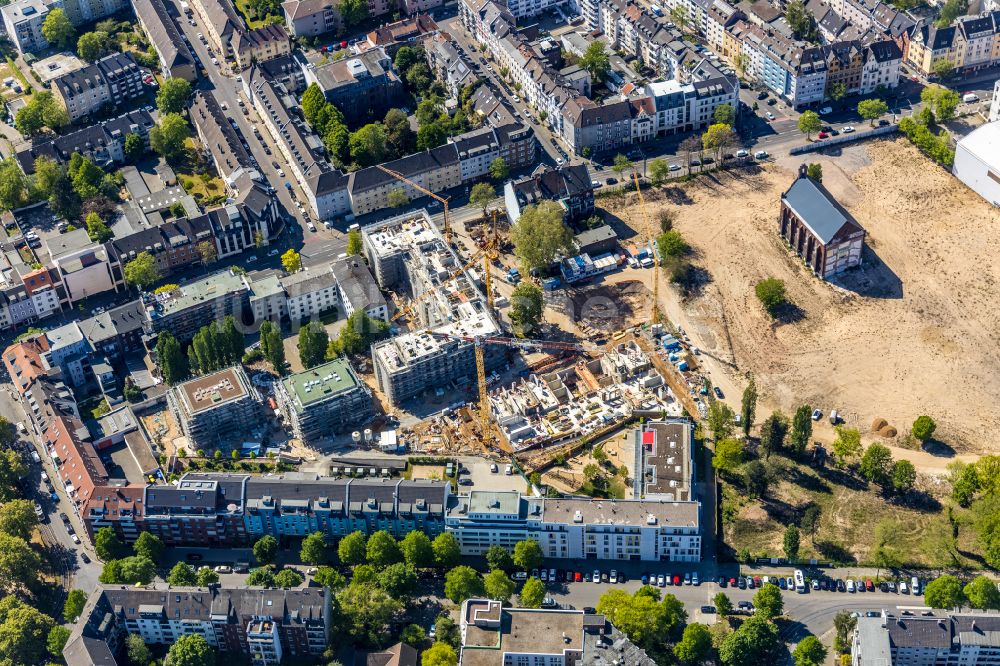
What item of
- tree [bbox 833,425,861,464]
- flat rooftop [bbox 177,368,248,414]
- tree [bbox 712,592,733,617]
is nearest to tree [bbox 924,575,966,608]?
tree [bbox 712,592,733,617]

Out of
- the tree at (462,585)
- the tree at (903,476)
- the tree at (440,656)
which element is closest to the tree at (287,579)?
the tree at (462,585)

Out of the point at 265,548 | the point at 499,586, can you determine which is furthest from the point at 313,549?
the point at 499,586

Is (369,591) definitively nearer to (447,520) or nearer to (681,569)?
(447,520)

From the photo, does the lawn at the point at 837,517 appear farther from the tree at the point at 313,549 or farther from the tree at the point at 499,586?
the tree at the point at 313,549

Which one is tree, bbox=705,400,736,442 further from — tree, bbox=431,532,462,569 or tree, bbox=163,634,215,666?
tree, bbox=163,634,215,666

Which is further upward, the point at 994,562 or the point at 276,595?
the point at 276,595

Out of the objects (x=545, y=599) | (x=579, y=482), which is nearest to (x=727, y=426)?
(x=579, y=482)

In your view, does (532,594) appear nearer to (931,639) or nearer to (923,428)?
(931,639)
